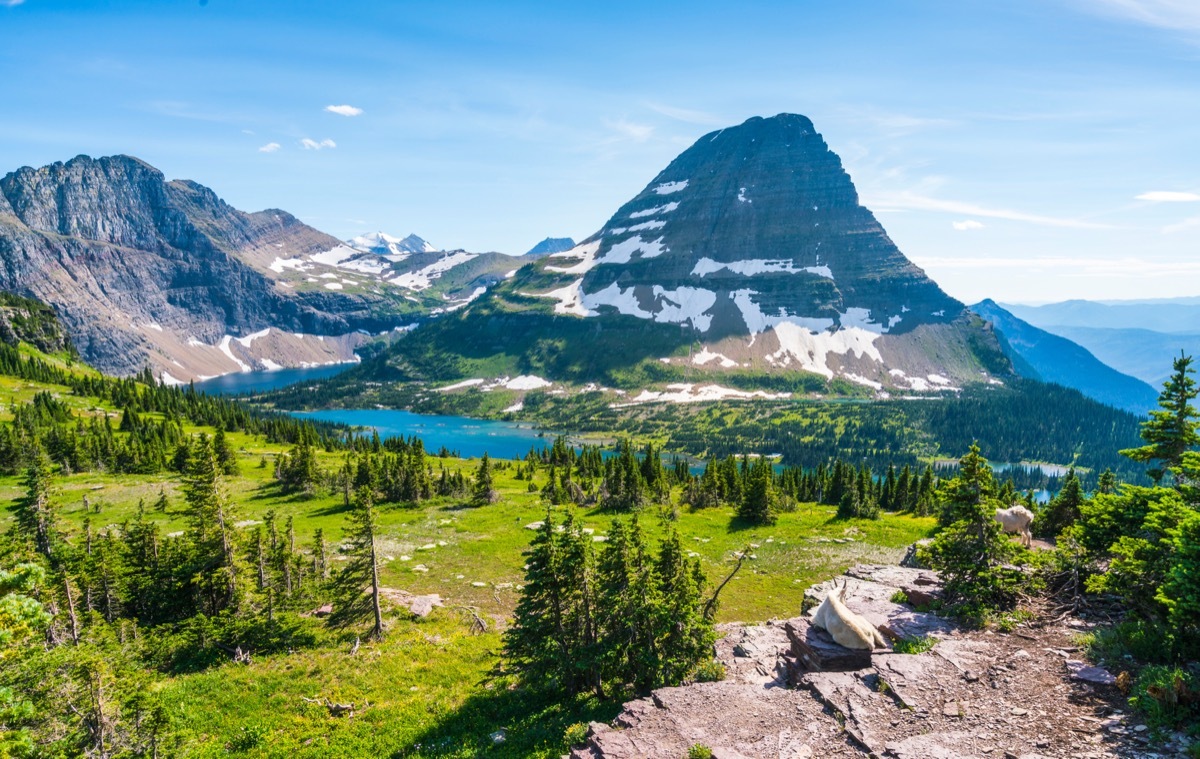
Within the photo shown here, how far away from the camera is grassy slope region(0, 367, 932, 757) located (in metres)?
24.1

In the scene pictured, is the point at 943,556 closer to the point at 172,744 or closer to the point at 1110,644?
the point at 1110,644

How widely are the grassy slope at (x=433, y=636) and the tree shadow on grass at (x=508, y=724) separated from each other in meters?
0.10

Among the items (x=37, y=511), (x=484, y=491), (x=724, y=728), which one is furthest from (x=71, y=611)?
(x=484, y=491)

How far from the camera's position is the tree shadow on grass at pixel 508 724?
2239 centimetres

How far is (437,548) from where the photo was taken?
2178 inches

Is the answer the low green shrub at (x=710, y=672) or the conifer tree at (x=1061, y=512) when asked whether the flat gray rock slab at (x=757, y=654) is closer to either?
the low green shrub at (x=710, y=672)

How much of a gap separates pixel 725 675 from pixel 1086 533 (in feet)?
57.7

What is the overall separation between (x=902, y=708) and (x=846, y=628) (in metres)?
4.24

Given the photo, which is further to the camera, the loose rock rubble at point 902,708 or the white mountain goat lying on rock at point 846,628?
the white mountain goat lying on rock at point 846,628

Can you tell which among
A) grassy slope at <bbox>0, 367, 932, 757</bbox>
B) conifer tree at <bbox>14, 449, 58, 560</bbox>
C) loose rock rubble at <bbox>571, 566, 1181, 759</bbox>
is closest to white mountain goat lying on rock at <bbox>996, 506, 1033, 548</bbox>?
grassy slope at <bbox>0, 367, 932, 757</bbox>

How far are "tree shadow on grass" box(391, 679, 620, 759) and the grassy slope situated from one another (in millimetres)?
95

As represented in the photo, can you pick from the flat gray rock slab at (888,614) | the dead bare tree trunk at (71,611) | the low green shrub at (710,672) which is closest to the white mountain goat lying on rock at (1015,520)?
the flat gray rock slab at (888,614)

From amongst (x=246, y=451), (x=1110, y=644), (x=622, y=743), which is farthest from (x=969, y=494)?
(x=246, y=451)

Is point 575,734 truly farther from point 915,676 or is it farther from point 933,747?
point 915,676
